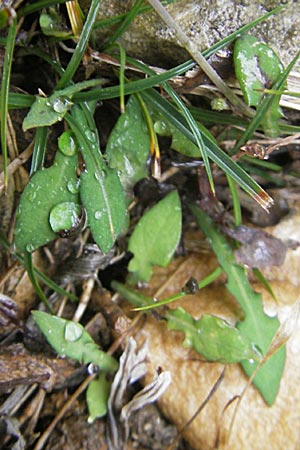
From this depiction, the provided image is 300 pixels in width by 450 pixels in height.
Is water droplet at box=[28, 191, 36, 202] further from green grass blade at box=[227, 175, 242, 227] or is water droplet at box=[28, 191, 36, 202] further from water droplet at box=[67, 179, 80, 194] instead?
green grass blade at box=[227, 175, 242, 227]

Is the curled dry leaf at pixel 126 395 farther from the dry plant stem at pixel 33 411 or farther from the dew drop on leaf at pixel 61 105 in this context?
the dew drop on leaf at pixel 61 105

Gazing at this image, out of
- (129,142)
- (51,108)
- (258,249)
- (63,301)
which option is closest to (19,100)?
(51,108)

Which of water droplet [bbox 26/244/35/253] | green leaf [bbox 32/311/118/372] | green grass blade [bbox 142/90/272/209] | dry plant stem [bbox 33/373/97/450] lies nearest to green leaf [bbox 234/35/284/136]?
green grass blade [bbox 142/90/272/209]

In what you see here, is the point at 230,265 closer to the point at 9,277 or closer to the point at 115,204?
the point at 115,204

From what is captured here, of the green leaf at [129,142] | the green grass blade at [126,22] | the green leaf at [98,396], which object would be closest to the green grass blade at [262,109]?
the green leaf at [129,142]

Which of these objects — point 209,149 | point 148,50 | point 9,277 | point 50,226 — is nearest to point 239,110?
point 209,149

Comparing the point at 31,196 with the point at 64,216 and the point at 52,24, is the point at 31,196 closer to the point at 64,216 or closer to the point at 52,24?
the point at 64,216
